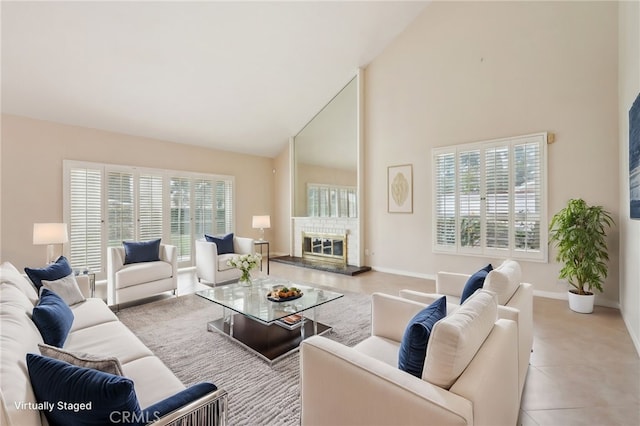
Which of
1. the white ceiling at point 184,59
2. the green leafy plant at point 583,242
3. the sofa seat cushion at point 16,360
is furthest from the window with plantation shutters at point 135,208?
the green leafy plant at point 583,242

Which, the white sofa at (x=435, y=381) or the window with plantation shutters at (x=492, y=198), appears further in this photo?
the window with plantation shutters at (x=492, y=198)

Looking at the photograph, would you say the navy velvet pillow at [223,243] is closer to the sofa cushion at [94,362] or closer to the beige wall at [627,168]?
the sofa cushion at [94,362]

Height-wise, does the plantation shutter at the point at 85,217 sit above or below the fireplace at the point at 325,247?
above

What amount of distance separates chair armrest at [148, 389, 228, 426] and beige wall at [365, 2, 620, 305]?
4.60m

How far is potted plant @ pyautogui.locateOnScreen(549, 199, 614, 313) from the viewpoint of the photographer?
11.5 ft

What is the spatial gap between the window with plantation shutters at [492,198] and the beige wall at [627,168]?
2.72 feet

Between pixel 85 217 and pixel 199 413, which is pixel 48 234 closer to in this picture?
pixel 85 217

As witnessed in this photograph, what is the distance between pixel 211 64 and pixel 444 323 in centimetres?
495

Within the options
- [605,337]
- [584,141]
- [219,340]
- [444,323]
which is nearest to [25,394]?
[444,323]

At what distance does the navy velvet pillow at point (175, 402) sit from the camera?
1086 mm

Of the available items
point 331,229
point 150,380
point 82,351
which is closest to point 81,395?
point 150,380

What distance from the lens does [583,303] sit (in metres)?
3.54

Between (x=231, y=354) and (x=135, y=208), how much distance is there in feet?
13.7

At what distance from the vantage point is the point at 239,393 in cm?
206
